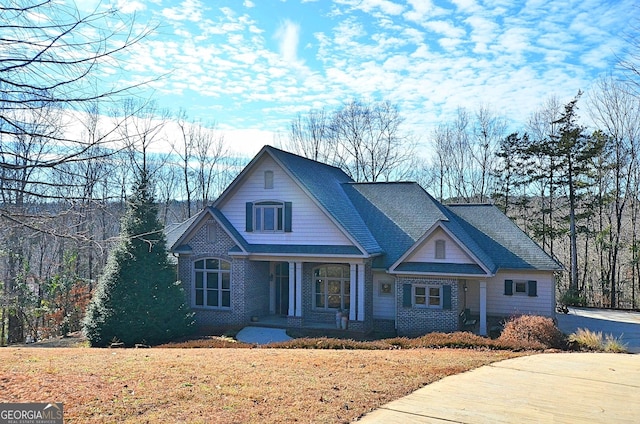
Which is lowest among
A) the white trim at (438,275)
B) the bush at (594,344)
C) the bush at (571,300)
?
the bush at (571,300)

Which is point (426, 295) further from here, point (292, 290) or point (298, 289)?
point (292, 290)

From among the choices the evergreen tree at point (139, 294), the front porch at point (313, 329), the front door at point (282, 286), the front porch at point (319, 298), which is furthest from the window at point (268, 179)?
the front porch at point (313, 329)

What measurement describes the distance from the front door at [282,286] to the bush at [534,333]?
10.6 meters

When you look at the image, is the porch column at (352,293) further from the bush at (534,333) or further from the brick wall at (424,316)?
the bush at (534,333)

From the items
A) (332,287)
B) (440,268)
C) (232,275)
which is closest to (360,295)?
(332,287)

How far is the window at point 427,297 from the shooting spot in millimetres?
19297

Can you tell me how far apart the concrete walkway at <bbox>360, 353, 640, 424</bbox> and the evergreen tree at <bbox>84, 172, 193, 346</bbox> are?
13.2 meters

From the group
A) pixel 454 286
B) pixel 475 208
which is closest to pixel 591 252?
pixel 475 208

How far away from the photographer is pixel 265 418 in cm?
652

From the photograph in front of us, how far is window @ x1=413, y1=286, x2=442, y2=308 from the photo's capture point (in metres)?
19.3

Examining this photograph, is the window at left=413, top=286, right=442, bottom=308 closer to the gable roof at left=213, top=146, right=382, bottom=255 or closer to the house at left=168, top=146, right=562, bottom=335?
the house at left=168, top=146, right=562, bottom=335

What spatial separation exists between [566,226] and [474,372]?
30.6 metres

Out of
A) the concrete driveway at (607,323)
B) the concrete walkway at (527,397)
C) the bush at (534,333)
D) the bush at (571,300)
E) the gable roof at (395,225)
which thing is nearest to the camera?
the concrete walkway at (527,397)

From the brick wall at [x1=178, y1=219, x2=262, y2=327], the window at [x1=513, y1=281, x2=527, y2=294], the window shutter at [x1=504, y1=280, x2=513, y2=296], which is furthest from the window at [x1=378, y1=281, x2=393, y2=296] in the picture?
the brick wall at [x1=178, y1=219, x2=262, y2=327]
